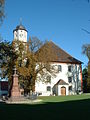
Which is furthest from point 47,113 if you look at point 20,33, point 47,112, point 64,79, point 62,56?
point 20,33

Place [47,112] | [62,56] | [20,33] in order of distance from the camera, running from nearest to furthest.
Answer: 1. [47,112]
2. [20,33]
3. [62,56]

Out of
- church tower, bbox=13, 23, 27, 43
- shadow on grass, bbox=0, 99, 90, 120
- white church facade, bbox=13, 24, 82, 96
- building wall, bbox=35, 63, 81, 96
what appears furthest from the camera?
church tower, bbox=13, 23, 27, 43

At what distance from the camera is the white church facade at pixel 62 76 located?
5022 centimetres

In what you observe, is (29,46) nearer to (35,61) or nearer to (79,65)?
(35,61)

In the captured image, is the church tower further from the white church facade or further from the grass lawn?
the grass lawn

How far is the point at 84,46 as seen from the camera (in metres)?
58.6

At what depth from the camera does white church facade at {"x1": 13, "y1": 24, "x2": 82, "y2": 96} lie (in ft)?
165

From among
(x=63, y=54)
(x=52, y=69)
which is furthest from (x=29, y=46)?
(x=63, y=54)

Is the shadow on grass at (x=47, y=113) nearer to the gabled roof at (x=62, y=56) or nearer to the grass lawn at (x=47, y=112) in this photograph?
the grass lawn at (x=47, y=112)

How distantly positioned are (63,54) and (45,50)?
572 inches

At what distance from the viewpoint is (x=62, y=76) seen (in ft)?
173

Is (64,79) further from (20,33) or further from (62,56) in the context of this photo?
(20,33)

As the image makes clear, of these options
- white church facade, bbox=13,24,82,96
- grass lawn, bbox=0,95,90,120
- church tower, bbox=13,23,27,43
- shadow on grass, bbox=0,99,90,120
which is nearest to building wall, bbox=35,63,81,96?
white church facade, bbox=13,24,82,96

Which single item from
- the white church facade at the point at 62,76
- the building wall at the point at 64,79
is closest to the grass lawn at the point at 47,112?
the building wall at the point at 64,79
